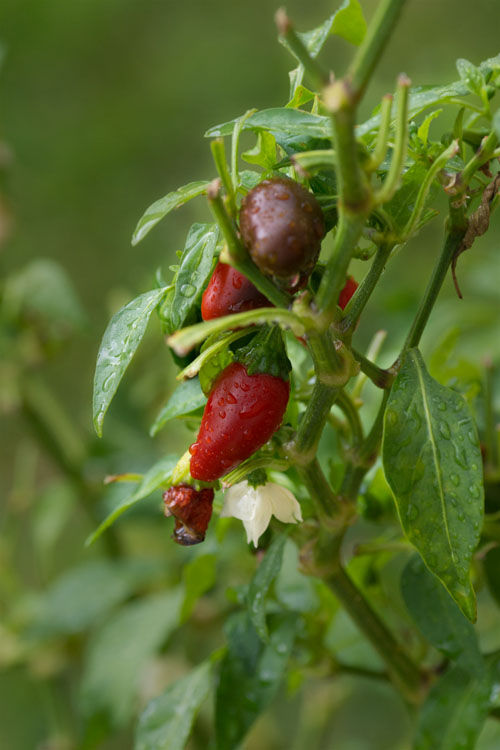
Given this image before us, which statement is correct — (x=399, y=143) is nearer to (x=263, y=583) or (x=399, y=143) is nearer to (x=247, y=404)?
(x=247, y=404)

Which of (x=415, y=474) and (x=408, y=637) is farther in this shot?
(x=408, y=637)

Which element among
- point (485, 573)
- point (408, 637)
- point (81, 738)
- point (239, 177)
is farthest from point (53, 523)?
point (239, 177)

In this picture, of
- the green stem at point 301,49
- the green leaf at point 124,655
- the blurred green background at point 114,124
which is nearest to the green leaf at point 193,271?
the green stem at point 301,49

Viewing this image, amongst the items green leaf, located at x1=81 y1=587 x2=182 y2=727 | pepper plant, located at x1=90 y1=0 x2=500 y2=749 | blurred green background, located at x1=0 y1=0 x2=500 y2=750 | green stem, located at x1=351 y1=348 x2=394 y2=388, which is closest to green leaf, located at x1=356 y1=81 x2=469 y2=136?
pepper plant, located at x1=90 y1=0 x2=500 y2=749

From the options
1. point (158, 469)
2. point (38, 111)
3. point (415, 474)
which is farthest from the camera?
point (38, 111)

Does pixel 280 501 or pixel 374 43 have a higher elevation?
pixel 374 43

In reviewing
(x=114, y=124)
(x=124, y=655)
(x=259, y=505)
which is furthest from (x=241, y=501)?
(x=114, y=124)

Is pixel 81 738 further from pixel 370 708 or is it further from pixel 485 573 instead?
pixel 370 708
